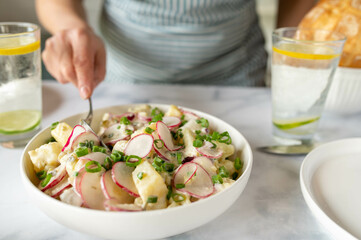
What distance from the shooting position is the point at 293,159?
3.10 feet

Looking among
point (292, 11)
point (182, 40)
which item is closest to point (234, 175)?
point (182, 40)

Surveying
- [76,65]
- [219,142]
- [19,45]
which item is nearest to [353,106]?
[219,142]

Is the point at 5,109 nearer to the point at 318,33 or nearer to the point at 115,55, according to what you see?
the point at 115,55

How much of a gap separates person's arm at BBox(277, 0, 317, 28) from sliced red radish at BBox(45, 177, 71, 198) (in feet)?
5.09

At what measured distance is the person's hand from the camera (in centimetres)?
105

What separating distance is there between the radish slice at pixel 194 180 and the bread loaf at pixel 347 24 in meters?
0.68

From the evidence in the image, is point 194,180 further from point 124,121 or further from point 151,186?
point 124,121

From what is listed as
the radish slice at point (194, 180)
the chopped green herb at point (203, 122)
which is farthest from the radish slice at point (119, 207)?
the chopped green herb at point (203, 122)

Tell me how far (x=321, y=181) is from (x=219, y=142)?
0.81 ft

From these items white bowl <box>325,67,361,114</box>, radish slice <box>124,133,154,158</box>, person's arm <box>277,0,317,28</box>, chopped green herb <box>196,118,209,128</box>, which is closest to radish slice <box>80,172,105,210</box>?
radish slice <box>124,133,154,158</box>

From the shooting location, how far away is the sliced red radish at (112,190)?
0.64m

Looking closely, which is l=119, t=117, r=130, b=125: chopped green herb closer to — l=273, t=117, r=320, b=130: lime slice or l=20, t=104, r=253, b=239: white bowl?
l=20, t=104, r=253, b=239: white bowl

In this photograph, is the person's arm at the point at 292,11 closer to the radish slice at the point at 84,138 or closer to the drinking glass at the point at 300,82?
the drinking glass at the point at 300,82

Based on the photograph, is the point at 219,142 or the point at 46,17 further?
the point at 46,17
